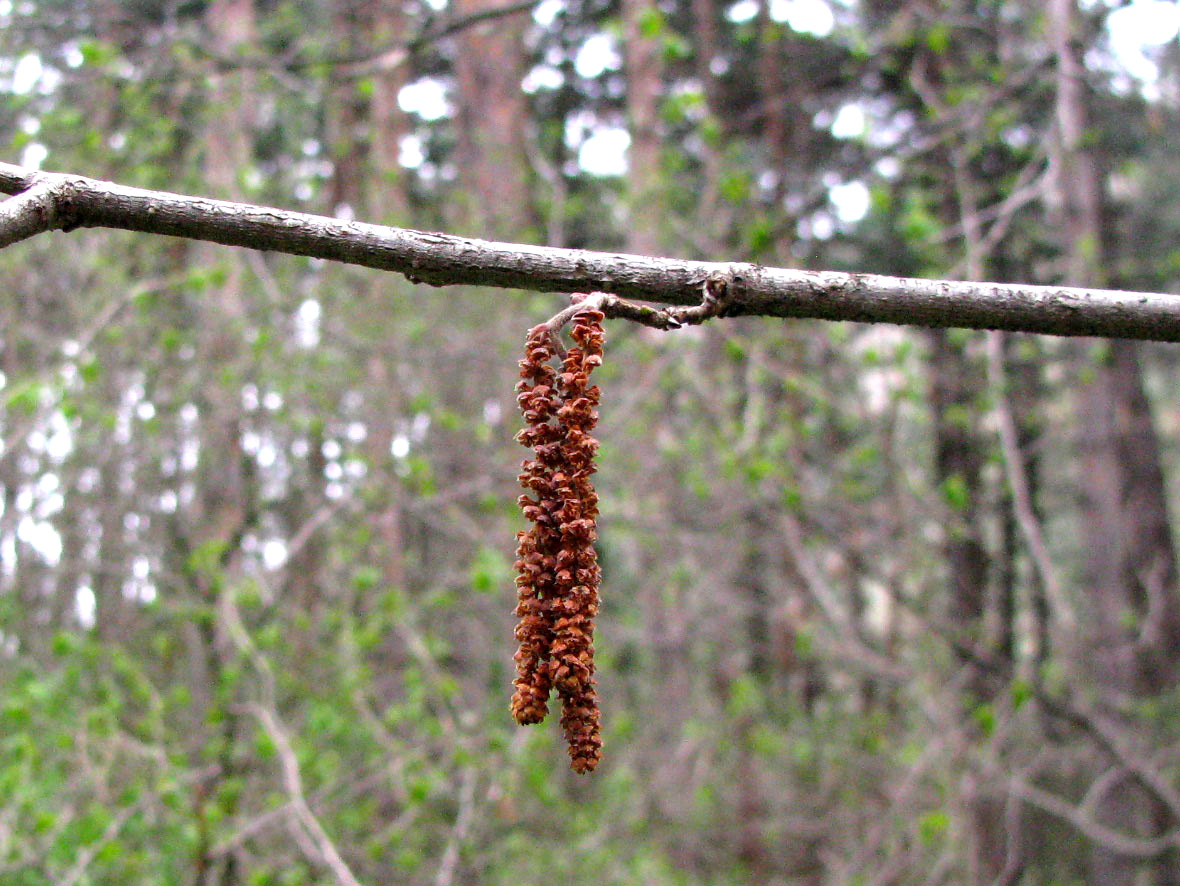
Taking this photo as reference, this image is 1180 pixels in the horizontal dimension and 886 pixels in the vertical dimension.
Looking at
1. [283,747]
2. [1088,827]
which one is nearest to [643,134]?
[1088,827]

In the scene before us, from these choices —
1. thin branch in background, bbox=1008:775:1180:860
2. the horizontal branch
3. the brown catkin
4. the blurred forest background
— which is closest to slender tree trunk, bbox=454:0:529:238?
the blurred forest background

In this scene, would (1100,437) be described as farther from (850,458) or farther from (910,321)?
(910,321)

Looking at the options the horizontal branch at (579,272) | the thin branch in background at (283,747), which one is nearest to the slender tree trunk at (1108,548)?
the thin branch in background at (283,747)

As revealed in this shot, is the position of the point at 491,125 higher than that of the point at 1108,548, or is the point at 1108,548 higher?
the point at 491,125

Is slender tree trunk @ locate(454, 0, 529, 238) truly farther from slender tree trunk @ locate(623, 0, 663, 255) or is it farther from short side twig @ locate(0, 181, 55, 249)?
short side twig @ locate(0, 181, 55, 249)

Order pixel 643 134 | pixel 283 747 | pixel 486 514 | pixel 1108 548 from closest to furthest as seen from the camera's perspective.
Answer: pixel 283 747, pixel 486 514, pixel 1108 548, pixel 643 134

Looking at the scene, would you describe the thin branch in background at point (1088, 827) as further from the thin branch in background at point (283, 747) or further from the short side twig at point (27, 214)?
the short side twig at point (27, 214)

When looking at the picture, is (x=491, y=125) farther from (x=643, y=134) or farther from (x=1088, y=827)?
(x=1088, y=827)

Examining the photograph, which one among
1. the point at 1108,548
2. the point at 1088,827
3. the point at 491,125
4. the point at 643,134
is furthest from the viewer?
the point at 491,125
